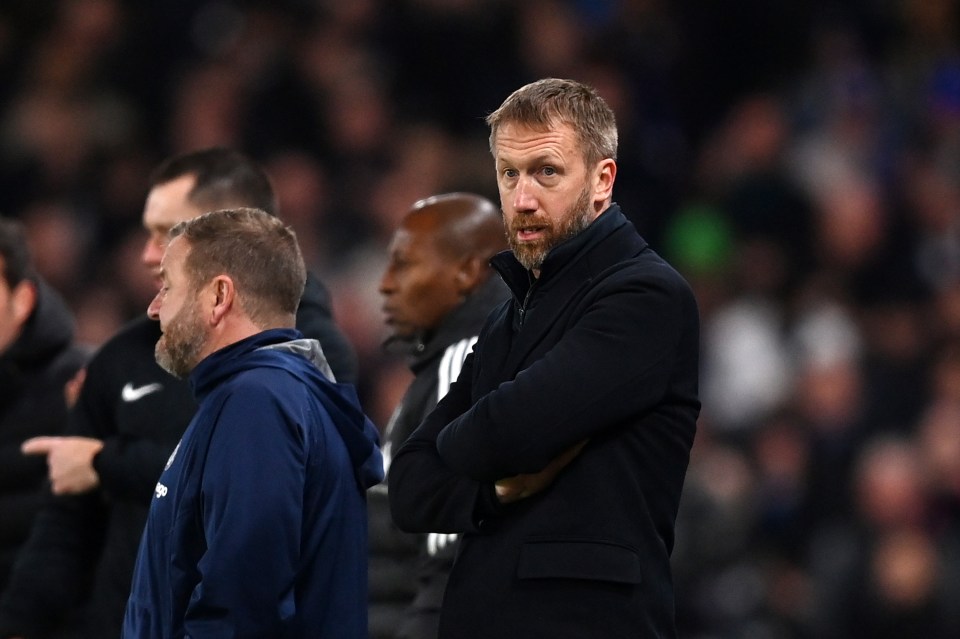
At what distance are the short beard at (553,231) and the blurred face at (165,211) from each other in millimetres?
1339

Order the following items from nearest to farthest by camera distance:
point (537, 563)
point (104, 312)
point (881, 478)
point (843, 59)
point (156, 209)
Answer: point (537, 563) < point (156, 209) < point (881, 478) < point (104, 312) < point (843, 59)

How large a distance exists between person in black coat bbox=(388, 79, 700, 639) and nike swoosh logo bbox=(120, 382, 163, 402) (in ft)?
3.10

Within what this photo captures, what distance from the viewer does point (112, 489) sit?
13.0 ft

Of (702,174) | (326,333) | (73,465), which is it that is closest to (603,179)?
(326,333)

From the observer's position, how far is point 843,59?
32.7ft

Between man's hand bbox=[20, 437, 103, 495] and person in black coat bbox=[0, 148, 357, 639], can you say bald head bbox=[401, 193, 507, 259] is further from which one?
man's hand bbox=[20, 437, 103, 495]

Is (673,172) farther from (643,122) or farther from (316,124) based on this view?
(316,124)

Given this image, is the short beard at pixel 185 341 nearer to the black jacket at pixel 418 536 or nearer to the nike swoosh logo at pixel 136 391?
the nike swoosh logo at pixel 136 391

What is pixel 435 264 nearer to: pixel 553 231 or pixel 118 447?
pixel 118 447

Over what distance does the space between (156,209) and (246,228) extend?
3.67ft

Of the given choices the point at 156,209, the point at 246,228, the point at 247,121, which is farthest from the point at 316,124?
the point at 246,228

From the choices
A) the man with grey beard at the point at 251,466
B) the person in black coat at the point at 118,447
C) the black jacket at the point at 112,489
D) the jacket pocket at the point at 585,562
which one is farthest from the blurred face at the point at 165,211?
the jacket pocket at the point at 585,562

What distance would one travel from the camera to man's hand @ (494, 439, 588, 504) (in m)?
3.07

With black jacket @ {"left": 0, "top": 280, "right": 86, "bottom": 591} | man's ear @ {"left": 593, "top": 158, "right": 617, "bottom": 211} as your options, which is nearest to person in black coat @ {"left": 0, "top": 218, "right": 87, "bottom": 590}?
black jacket @ {"left": 0, "top": 280, "right": 86, "bottom": 591}
